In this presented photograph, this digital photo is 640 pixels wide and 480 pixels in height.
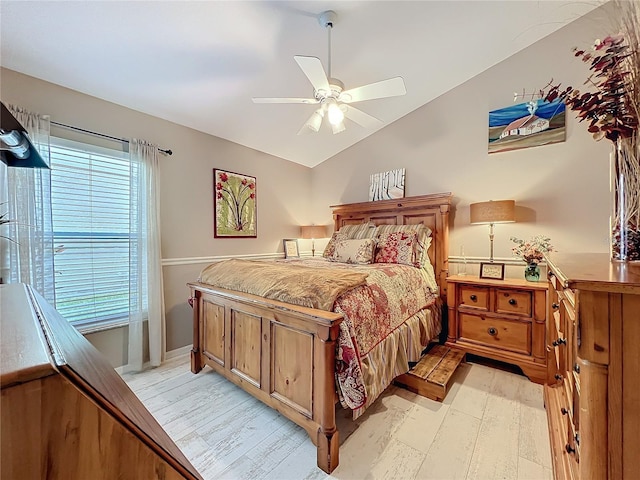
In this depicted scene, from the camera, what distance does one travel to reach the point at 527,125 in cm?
280

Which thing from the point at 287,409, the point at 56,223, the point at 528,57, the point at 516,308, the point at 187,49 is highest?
the point at 528,57

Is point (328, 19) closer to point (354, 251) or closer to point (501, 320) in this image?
point (354, 251)

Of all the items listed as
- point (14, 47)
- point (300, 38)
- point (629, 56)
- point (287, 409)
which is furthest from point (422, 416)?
point (14, 47)

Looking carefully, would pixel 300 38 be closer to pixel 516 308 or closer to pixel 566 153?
pixel 566 153

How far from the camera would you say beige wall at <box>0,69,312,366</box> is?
2252 mm

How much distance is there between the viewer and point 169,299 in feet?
9.58

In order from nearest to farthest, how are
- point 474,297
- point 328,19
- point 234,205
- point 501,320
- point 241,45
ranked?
point 328,19
point 241,45
point 501,320
point 474,297
point 234,205

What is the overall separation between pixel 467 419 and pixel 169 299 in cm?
289

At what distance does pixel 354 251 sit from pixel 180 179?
2.11 m

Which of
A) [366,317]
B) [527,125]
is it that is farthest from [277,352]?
[527,125]

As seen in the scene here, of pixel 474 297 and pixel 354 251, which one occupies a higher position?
pixel 354 251

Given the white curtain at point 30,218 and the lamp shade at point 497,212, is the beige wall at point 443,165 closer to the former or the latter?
the white curtain at point 30,218

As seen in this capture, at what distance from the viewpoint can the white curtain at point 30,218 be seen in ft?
6.51

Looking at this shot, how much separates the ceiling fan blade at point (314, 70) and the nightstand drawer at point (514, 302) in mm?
2351
